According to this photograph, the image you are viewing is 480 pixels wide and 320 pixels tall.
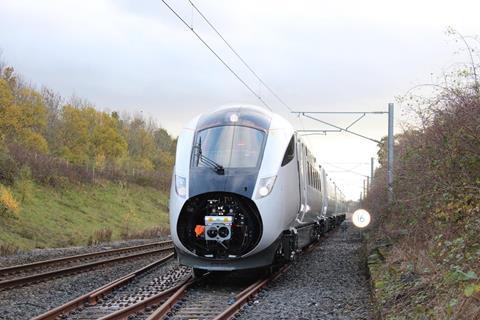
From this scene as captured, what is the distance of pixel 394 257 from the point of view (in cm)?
1048

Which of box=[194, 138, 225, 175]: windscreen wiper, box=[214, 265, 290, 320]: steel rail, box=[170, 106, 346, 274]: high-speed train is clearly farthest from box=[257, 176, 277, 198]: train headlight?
box=[214, 265, 290, 320]: steel rail

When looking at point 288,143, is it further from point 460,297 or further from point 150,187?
point 150,187

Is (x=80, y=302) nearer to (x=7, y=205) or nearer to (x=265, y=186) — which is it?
(x=265, y=186)

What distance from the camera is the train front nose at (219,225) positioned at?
394 inches

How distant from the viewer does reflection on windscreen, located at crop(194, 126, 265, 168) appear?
10633 millimetres

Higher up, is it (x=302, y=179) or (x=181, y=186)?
(x=302, y=179)

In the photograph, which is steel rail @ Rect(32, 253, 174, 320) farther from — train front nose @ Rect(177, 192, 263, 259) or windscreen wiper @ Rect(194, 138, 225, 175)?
windscreen wiper @ Rect(194, 138, 225, 175)

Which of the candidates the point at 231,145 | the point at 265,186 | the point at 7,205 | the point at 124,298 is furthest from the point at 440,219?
the point at 7,205

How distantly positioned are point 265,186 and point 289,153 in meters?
1.25

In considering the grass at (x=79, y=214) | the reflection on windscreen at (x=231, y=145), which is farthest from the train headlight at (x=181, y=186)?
the grass at (x=79, y=214)

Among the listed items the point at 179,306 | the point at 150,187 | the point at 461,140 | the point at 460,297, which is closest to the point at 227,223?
the point at 179,306

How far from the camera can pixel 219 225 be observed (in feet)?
32.8

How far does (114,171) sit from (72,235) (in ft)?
70.2

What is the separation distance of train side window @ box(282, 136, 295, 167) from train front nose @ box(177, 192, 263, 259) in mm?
1277
